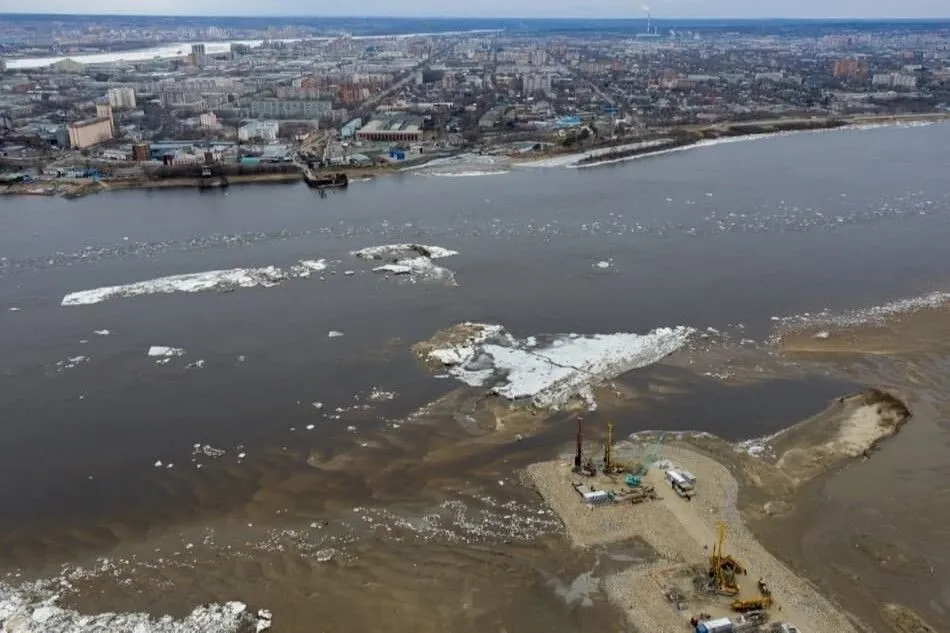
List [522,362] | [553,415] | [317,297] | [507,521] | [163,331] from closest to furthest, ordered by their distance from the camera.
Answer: [507,521]
[553,415]
[522,362]
[163,331]
[317,297]

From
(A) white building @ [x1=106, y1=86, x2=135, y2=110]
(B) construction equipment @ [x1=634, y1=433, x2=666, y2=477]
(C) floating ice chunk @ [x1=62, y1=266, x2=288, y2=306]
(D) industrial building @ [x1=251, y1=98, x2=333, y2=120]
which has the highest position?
(A) white building @ [x1=106, y1=86, x2=135, y2=110]

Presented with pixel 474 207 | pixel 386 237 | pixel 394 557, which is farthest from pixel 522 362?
pixel 474 207

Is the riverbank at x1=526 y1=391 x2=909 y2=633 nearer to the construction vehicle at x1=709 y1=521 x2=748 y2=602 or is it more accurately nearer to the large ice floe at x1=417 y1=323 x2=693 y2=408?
the construction vehicle at x1=709 y1=521 x2=748 y2=602

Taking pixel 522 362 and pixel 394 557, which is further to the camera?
pixel 522 362

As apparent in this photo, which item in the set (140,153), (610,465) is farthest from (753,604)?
(140,153)

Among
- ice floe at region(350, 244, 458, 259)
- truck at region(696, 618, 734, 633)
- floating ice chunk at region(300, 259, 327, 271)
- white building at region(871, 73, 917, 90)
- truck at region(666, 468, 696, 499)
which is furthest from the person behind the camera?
white building at region(871, 73, 917, 90)

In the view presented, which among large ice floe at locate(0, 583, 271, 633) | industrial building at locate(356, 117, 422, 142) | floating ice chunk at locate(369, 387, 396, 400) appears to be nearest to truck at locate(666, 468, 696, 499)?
floating ice chunk at locate(369, 387, 396, 400)

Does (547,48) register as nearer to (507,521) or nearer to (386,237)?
(386,237)
